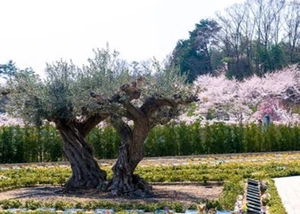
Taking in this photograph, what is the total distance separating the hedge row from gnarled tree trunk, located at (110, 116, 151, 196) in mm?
8964

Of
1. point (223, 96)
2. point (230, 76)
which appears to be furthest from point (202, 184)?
point (230, 76)

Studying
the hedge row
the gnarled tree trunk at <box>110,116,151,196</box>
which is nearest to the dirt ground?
the gnarled tree trunk at <box>110,116,151,196</box>

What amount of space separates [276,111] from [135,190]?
66.6 ft

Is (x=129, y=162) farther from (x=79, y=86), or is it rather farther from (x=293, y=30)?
(x=293, y=30)

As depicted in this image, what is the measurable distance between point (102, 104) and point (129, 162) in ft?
3.94

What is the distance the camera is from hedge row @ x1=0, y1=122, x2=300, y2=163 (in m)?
19.5

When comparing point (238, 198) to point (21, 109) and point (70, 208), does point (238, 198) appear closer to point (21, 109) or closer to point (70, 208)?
point (70, 208)

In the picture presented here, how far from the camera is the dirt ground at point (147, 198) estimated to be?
979 centimetres

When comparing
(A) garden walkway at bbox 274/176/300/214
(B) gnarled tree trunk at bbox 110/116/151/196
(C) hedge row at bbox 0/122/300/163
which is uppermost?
(C) hedge row at bbox 0/122/300/163

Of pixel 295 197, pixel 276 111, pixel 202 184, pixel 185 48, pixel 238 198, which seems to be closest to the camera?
pixel 238 198

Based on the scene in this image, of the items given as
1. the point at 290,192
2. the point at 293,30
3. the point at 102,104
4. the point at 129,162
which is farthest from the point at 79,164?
the point at 293,30

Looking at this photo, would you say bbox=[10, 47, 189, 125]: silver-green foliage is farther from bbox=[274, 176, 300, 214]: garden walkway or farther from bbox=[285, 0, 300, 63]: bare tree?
bbox=[285, 0, 300, 63]: bare tree

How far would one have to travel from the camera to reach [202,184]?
1191 cm

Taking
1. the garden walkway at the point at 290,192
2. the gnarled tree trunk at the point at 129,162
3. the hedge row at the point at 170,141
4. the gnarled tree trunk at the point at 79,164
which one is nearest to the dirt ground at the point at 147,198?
the gnarled tree trunk at the point at 129,162
